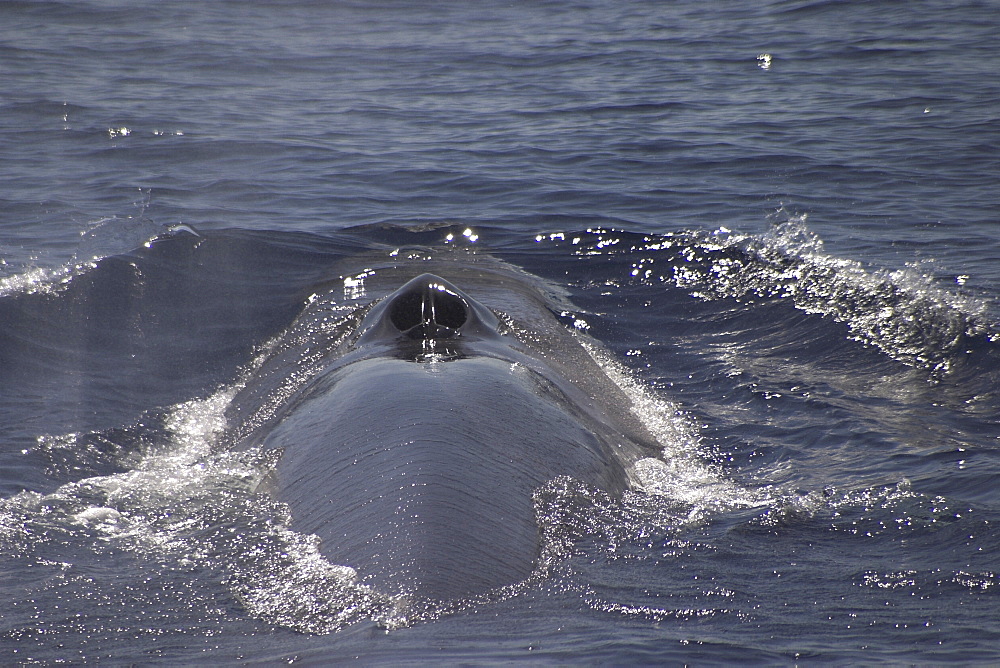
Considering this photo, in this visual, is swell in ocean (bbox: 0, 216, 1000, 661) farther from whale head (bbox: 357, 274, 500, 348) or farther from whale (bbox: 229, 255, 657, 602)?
whale head (bbox: 357, 274, 500, 348)

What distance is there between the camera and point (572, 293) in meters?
12.2

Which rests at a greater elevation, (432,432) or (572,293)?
(572,293)

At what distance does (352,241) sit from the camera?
13.7 meters

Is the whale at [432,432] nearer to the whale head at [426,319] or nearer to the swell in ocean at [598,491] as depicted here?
the whale head at [426,319]

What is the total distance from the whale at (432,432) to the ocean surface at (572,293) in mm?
207

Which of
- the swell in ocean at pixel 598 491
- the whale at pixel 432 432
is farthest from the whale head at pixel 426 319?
the swell in ocean at pixel 598 491

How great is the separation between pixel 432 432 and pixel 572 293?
6.46 m

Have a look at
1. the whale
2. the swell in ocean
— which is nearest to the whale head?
the whale

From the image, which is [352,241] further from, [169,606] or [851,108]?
[851,108]

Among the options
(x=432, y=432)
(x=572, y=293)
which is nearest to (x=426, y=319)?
(x=432, y=432)

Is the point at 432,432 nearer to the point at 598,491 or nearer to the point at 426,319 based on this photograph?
the point at 598,491

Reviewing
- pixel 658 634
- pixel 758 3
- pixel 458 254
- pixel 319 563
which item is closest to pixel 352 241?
pixel 458 254

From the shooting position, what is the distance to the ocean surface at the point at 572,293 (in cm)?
498

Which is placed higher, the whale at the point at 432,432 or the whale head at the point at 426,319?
the whale head at the point at 426,319
